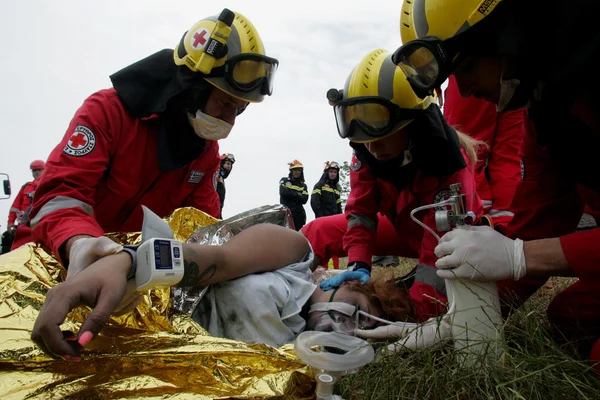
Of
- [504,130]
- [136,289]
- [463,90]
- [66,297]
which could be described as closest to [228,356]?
[136,289]

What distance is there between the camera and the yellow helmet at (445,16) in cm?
169

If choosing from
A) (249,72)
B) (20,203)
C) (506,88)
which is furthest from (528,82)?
(20,203)

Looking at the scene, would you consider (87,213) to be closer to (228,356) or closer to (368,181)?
(228,356)

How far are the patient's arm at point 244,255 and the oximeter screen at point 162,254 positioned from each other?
7.6 inches

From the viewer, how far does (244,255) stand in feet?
6.77

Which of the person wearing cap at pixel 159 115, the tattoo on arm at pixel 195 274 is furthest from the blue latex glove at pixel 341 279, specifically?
the person wearing cap at pixel 159 115

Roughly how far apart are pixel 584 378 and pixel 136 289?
1.40m

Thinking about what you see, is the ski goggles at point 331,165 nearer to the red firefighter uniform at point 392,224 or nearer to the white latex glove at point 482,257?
the red firefighter uniform at point 392,224

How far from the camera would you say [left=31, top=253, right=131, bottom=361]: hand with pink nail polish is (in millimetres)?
1319

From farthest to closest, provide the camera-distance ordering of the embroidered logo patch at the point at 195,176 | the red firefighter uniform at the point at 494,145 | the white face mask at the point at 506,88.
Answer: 1. the red firefighter uniform at the point at 494,145
2. the embroidered logo patch at the point at 195,176
3. the white face mask at the point at 506,88

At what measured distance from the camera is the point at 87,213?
2.31 metres

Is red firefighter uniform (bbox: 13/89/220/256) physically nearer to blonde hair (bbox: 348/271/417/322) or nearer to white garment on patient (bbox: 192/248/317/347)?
white garment on patient (bbox: 192/248/317/347)

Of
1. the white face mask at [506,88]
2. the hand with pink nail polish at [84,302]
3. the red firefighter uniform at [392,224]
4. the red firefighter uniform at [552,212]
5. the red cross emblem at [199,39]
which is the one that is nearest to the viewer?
the hand with pink nail polish at [84,302]

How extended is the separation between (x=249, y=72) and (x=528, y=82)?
150 cm
